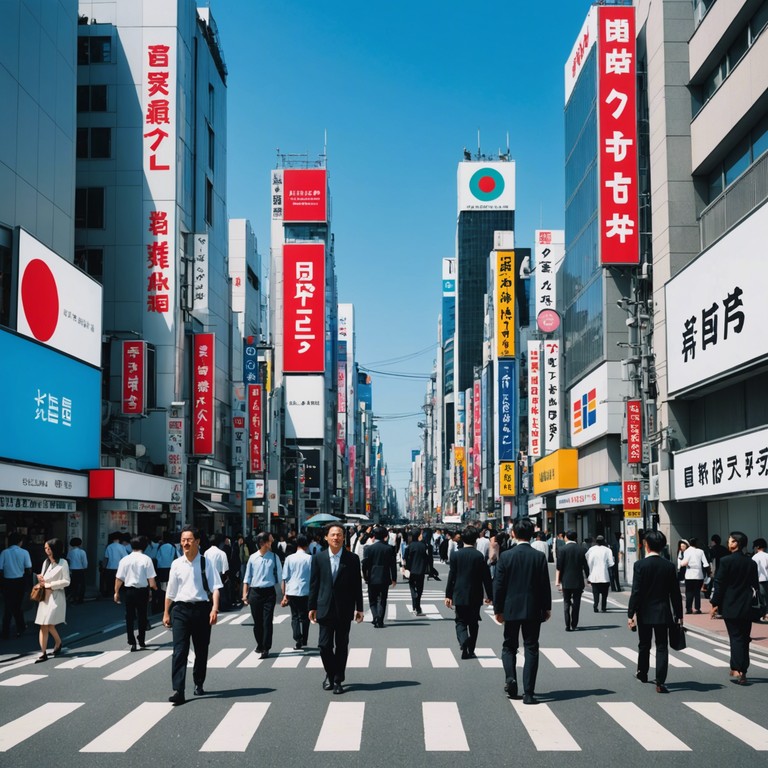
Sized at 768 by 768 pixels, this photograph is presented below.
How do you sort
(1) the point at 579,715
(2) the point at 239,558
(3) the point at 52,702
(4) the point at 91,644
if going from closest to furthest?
(1) the point at 579,715, (3) the point at 52,702, (4) the point at 91,644, (2) the point at 239,558

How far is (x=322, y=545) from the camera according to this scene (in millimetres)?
24047

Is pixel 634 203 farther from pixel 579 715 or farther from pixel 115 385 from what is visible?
pixel 579 715

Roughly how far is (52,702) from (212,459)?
1409 inches

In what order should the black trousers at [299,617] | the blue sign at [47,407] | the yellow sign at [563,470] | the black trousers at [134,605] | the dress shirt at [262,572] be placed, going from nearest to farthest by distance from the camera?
the dress shirt at [262,572]
the black trousers at [134,605]
the black trousers at [299,617]
the blue sign at [47,407]
the yellow sign at [563,470]

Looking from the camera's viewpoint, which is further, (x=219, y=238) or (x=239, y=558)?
(x=219, y=238)

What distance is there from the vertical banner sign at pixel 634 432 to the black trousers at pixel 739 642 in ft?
61.0

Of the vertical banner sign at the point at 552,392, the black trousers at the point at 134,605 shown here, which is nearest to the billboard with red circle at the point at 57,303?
the black trousers at the point at 134,605

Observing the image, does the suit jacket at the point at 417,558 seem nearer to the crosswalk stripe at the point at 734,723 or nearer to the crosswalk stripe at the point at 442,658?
→ the crosswalk stripe at the point at 442,658

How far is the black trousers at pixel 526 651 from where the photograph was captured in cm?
966

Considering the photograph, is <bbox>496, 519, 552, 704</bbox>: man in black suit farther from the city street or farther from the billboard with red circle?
the billboard with red circle

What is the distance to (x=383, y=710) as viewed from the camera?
9359mm

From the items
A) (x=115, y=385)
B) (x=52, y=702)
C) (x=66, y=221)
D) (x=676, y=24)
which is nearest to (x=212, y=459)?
(x=115, y=385)

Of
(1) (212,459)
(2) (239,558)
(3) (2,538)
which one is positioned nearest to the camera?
(2) (239,558)

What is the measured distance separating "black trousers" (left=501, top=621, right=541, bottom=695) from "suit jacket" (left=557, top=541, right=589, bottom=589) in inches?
290
